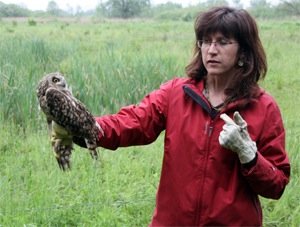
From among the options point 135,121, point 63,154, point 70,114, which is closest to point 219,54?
point 135,121

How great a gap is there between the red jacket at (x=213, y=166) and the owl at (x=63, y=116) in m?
0.29

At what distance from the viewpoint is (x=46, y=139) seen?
15.3 feet

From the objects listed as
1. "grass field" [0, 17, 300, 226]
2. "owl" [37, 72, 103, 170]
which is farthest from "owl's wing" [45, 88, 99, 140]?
"grass field" [0, 17, 300, 226]

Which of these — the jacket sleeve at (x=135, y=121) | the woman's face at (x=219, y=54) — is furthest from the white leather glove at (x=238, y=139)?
the jacket sleeve at (x=135, y=121)

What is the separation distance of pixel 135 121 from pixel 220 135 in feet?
1.36

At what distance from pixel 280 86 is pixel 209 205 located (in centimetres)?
675

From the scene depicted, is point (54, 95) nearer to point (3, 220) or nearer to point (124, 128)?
point (124, 128)

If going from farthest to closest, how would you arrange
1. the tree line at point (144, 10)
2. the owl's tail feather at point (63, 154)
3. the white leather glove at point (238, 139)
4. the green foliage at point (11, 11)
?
the tree line at point (144, 10) < the green foliage at point (11, 11) < the owl's tail feather at point (63, 154) < the white leather glove at point (238, 139)

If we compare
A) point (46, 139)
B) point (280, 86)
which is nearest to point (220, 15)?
point (46, 139)

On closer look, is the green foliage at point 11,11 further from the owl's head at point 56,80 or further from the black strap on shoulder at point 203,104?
the black strap on shoulder at point 203,104

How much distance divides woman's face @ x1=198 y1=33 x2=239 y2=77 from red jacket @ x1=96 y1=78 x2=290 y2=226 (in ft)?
Answer: 0.33

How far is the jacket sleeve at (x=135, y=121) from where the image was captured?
1991 millimetres

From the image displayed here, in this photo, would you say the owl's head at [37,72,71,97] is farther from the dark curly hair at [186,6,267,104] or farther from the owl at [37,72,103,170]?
the dark curly hair at [186,6,267,104]

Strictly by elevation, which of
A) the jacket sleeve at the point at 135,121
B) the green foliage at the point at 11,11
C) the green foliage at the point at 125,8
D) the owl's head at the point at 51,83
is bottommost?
the green foliage at the point at 125,8
